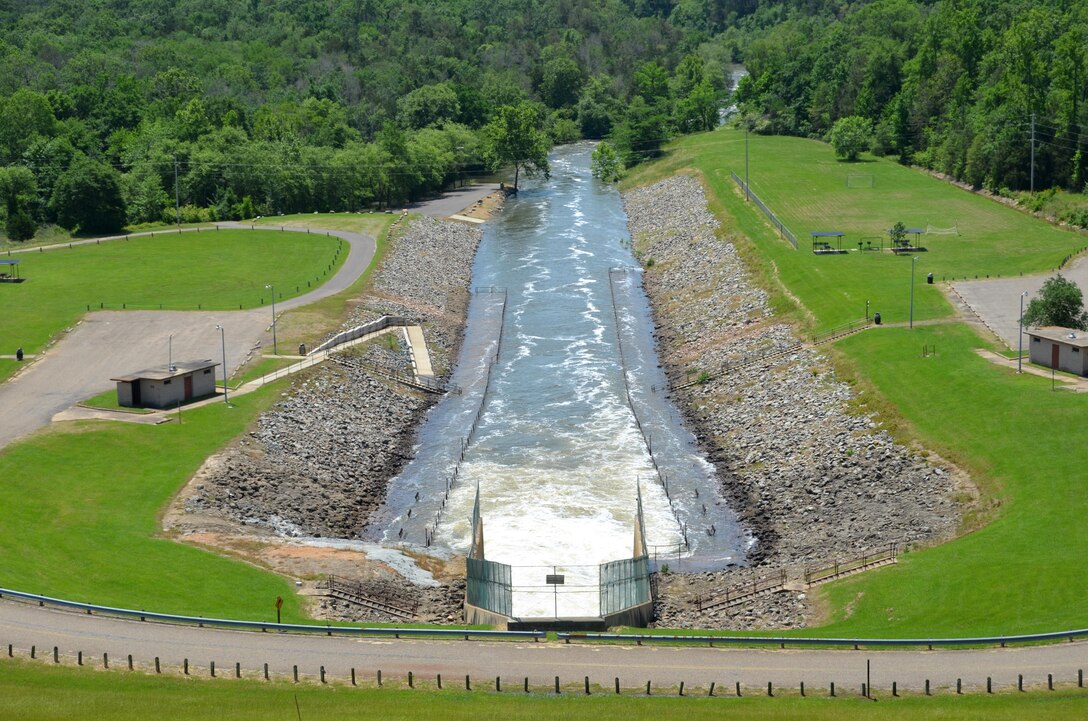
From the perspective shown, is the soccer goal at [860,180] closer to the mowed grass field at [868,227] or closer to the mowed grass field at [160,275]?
the mowed grass field at [868,227]

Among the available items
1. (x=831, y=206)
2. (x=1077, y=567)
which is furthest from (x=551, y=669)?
(x=831, y=206)

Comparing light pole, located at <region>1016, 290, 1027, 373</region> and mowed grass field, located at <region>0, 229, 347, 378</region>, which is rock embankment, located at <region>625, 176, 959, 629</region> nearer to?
light pole, located at <region>1016, 290, 1027, 373</region>

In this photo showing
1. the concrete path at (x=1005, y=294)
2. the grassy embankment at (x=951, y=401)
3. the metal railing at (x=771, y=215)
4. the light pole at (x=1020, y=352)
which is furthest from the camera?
the metal railing at (x=771, y=215)

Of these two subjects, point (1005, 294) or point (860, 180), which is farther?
point (860, 180)

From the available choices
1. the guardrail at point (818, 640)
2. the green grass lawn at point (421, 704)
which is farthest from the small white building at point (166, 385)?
the guardrail at point (818, 640)

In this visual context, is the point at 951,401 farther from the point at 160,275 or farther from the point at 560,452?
the point at 160,275

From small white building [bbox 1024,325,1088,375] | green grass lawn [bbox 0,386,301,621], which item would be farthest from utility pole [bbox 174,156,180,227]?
small white building [bbox 1024,325,1088,375]

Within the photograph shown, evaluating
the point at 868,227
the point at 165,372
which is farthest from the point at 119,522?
the point at 868,227
